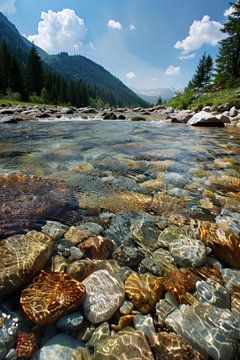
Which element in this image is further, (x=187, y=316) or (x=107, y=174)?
(x=107, y=174)

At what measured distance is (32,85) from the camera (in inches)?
2441

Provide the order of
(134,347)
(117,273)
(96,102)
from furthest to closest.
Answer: (96,102) < (117,273) < (134,347)

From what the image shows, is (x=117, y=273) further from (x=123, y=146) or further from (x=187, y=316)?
(x=123, y=146)

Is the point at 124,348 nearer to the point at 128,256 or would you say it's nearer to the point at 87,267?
the point at 87,267

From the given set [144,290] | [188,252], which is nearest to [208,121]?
[188,252]

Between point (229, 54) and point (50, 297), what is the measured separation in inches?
1858

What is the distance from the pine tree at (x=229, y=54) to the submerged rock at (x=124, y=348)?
4227cm

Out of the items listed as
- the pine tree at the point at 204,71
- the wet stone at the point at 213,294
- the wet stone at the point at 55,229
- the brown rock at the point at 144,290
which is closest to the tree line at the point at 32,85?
the pine tree at the point at 204,71

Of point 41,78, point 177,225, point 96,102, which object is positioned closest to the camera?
point 177,225

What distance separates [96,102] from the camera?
89.4 meters

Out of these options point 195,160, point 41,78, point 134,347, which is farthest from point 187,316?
point 41,78

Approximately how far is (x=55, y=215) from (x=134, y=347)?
1.95 m

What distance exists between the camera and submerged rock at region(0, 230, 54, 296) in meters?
1.85

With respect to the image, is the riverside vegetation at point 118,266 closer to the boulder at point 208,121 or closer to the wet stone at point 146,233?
the wet stone at point 146,233
